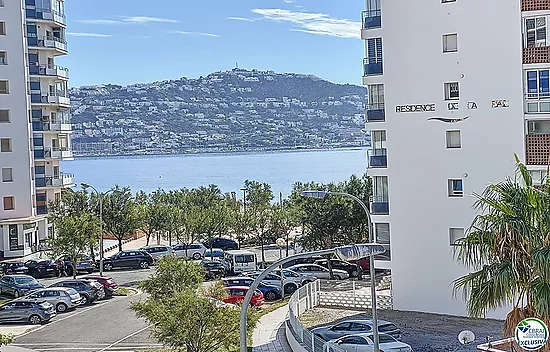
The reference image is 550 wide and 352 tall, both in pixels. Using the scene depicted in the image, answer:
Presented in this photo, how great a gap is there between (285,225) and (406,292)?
2330cm

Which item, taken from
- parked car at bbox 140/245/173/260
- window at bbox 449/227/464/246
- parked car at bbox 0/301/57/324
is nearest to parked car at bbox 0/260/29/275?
parked car at bbox 140/245/173/260

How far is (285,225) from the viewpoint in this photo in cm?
6056

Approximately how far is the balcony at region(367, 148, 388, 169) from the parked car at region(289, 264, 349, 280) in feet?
34.8

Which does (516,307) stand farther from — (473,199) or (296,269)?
(296,269)

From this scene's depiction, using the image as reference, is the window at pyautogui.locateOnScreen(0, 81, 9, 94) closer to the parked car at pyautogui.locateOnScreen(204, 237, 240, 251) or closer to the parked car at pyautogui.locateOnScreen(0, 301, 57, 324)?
the parked car at pyautogui.locateOnScreen(204, 237, 240, 251)

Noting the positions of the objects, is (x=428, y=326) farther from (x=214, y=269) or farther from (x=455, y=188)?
(x=214, y=269)

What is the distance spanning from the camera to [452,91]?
118 ft

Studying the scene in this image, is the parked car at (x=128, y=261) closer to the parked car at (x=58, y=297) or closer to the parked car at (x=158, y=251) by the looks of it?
the parked car at (x=158, y=251)

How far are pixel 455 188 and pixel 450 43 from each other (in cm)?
649

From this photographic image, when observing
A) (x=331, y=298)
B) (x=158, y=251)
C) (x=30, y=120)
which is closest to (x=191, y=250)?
(x=158, y=251)

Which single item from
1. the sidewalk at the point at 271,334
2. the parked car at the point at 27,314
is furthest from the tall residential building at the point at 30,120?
the sidewalk at the point at 271,334

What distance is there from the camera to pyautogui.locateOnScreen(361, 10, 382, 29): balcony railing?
38.7 m

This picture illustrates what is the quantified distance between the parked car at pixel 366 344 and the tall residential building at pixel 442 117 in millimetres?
9408

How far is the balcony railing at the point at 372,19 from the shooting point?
38.7 meters
